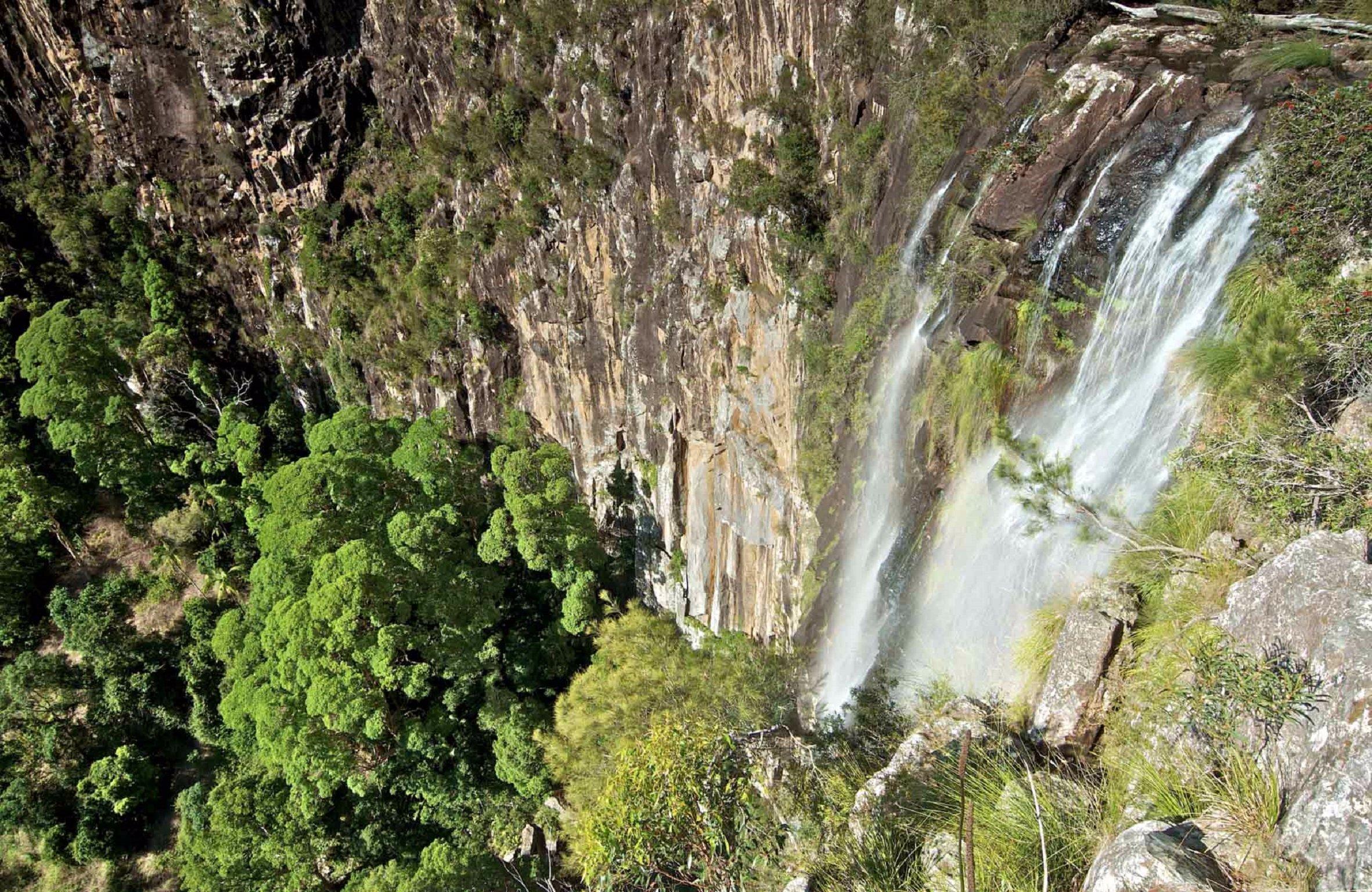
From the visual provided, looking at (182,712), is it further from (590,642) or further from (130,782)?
(590,642)

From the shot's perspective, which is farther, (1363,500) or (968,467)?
(968,467)

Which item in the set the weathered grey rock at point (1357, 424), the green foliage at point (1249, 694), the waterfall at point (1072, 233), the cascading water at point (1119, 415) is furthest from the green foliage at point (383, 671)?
the weathered grey rock at point (1357, 424)

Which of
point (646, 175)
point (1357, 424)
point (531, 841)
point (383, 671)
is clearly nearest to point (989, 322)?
point (1357, 424)

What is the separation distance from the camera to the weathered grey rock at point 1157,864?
14.1ft

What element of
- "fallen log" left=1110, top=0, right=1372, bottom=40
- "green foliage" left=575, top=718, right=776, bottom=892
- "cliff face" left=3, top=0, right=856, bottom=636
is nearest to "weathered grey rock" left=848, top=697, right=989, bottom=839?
"green foliage" left=575, top=718, right=776, bottom=892

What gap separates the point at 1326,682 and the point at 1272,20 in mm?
8568

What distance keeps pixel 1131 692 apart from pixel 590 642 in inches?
541

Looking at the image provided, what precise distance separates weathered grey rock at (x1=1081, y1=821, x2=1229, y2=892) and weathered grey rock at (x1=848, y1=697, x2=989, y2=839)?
6.51ft

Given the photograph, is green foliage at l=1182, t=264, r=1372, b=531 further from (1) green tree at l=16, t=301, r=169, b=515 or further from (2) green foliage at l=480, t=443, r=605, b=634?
(1) green tree at l=16, t=301, r=169, b=515

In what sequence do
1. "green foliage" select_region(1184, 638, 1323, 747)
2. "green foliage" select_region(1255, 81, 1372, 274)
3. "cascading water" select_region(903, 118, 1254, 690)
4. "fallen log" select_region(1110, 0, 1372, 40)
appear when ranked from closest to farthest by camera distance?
1. "green foliage" select_region(1184, 638, 1323, 747)
2. "green foliage" select_region(1255, 81, 1372, 274)
3. "cascading water" select_region(903, 118, 1254, 690)
4. "fallen log" select_region(1110, 0, 1372, 40)

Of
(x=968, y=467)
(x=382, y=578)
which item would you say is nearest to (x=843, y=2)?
(x=968, y=467)

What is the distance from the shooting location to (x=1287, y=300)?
6.81 meters

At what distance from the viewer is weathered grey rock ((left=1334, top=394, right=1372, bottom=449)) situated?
20.0 ft

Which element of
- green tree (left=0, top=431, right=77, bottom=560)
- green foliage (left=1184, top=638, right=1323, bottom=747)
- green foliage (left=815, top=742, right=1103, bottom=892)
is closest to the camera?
Answer: green foliage (left=1184, top=638, right=1323, bottom=747)
